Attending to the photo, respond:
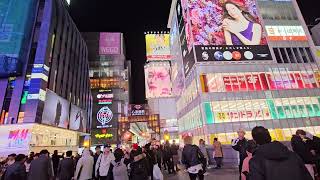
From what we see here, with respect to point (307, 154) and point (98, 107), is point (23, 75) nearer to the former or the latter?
point (307, 154)

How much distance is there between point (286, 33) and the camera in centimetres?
3934

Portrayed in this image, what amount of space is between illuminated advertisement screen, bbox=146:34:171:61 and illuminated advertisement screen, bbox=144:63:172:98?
3855 mm

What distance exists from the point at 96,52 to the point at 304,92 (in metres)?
67.5

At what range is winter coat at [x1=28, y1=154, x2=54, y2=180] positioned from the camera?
276 inches

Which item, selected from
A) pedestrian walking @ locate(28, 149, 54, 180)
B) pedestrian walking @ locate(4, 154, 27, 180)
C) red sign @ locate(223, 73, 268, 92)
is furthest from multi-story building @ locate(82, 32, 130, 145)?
pedestrian walking @ locate(4, 154, 27, 180)

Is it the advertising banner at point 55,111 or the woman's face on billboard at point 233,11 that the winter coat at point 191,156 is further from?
the woman's face on billboard at point 233,11

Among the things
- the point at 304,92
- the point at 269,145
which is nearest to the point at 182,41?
the point at 304,92

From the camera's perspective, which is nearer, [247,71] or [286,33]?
[247,71]

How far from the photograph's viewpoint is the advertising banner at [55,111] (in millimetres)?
32844

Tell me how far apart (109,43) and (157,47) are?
63.7 ft

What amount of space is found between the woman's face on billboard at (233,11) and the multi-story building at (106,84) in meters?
50.3

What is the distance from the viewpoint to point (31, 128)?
29078 mm

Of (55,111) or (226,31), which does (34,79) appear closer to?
(55,111)

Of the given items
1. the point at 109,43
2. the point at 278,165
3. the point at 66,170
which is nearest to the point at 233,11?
the point at 66,170
